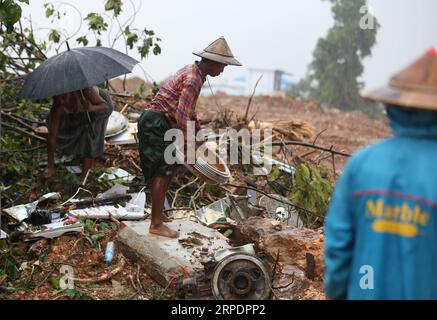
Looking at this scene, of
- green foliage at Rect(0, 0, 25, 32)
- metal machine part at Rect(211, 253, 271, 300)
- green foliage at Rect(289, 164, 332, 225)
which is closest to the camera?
metal machine part at Rect(211, 253, 271, 300)

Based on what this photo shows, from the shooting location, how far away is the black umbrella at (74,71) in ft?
19.1

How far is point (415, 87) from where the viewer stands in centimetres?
234

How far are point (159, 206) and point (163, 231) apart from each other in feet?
0.70

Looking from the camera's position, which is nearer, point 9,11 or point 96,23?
point 9,11

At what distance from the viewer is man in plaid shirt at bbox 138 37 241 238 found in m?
4.71

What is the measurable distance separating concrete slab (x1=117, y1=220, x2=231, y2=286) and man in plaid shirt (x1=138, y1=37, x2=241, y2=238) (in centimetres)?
13

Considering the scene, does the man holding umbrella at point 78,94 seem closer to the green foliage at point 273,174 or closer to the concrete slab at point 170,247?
the concrete slab at point 170,247

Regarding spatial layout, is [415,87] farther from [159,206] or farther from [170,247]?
[159,206]

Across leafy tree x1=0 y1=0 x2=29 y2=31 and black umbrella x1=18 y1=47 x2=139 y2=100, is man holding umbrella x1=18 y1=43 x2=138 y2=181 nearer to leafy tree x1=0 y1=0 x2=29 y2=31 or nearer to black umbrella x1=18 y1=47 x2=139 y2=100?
black umbrella x1=18 y1=47 x2=139 y2=100

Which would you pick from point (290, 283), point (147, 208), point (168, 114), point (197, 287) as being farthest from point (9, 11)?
point (290, 283)

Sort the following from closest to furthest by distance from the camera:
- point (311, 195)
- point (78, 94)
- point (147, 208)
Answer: point (147, 208) < point (311, 195) < point (78, 94)

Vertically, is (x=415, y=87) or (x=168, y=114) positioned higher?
(x=415, y=87)

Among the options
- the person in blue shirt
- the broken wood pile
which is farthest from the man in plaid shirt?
the person in blue shirt
